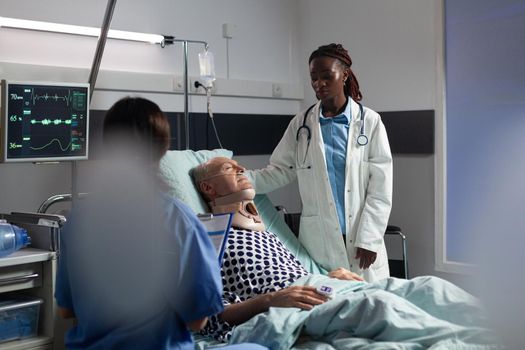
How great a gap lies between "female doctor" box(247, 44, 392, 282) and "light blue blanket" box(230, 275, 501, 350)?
0.75m

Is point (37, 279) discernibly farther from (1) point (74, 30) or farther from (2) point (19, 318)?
(1) point (74, 30)

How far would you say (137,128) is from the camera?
1.33 m

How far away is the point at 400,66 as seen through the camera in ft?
12.7

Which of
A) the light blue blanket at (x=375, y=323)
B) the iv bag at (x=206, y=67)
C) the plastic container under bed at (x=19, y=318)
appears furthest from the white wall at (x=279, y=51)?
the light blue blanket at (x=375, y=323)

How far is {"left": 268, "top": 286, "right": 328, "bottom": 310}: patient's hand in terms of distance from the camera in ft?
6.65

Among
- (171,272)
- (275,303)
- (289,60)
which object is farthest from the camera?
(289,60)

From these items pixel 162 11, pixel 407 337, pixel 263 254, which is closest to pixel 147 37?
pixel 162 11

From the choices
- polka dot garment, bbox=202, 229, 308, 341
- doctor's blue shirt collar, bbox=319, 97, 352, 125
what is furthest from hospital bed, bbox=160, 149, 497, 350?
doctor's blue shirt collar, bbox=319, 97, 352, 125

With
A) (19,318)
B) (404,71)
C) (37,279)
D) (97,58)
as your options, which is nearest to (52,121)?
(97,58)

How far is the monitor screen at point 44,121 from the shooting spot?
8.11 feet

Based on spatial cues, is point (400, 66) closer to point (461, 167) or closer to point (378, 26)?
point (378, 26)

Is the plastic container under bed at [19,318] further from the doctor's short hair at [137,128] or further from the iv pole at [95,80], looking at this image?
the doctor's short hair at [137,128]

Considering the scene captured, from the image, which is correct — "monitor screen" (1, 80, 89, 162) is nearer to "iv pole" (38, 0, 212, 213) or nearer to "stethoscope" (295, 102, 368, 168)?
"iv pole" (38, 0, 212, 213)

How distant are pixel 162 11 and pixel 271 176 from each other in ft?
4.10
